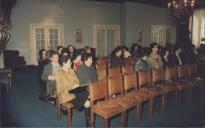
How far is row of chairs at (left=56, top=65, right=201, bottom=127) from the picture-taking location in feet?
12.7

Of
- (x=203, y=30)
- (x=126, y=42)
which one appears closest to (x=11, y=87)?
(x=126, y=42)

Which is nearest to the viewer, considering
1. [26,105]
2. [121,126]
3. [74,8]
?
[121,126]

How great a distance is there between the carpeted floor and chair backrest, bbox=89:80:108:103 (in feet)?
2.16

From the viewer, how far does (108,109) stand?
3758 mm

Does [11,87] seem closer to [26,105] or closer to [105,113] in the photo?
[26,105]

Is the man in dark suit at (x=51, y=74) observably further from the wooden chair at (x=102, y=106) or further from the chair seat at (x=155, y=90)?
the chair seat at (x=155, y=90)

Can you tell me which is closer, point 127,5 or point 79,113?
point 79,113

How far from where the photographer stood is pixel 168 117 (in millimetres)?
4715

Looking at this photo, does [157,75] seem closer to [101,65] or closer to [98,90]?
[101,65]

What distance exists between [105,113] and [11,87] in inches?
179

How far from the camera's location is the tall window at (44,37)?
11.0 meters

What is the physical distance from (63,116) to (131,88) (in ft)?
5.24

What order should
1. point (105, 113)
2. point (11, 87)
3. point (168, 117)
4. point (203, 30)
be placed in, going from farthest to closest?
point (203, 30)
point (11, 87)
point (168, 117)
point (105, 113)

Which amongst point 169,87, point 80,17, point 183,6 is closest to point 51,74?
point 169,87
